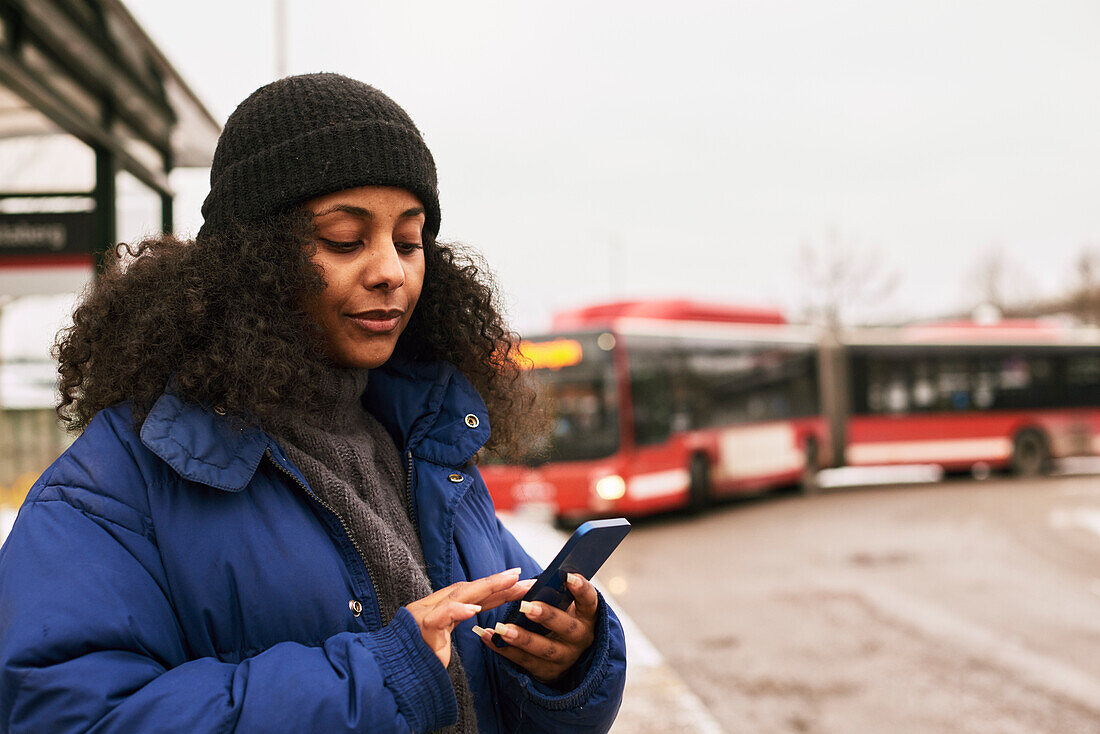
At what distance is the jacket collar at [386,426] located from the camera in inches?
51.5

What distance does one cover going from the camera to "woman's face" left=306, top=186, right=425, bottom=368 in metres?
1.52

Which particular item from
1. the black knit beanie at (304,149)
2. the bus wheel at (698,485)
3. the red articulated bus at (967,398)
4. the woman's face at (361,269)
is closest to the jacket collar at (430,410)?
the woman's face at (361,269)

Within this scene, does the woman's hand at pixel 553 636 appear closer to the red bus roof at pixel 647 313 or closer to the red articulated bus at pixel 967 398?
the red bus roof at pixel 647 313

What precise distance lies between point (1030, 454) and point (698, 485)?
7.73 m

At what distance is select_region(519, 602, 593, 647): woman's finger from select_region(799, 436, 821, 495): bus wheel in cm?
1466

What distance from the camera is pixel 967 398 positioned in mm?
16672

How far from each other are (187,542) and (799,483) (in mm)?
15273

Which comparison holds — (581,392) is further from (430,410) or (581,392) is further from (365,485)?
(365,485)

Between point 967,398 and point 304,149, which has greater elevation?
point 304,149

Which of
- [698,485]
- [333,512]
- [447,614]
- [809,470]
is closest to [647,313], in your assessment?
[698,485]

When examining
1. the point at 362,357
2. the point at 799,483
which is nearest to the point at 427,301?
the point at 362,357

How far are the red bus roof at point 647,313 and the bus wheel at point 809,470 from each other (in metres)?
2.55

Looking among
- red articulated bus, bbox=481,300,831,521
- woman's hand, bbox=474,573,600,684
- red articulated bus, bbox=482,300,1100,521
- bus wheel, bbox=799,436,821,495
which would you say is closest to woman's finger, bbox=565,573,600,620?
woman's hand, bbox=474,573,600,684

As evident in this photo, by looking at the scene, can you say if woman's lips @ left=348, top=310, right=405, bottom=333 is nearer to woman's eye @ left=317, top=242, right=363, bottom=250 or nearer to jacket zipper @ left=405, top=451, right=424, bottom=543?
woman's eye @ left=317, top=242, right=363, bottom=250
